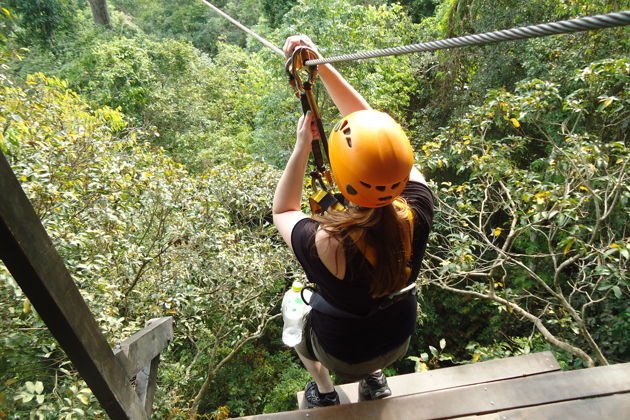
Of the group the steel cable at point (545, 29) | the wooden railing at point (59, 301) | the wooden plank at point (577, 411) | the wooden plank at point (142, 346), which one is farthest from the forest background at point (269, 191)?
the steel cable at point (545, 29)

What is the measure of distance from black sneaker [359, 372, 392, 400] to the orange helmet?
1.09 meters

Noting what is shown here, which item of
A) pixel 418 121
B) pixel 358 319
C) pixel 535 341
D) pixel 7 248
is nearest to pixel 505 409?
pixel 358 319

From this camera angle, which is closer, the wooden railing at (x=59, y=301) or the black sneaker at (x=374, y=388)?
the wooden railing at (x=59, y=301)

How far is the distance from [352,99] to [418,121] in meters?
7.82

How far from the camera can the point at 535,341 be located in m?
4.92

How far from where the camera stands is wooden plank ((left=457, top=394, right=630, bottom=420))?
1.56 meters

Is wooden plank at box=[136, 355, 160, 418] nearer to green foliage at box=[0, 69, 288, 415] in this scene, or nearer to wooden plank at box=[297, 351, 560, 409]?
green foliage at box=[0, 69, 288, 415]

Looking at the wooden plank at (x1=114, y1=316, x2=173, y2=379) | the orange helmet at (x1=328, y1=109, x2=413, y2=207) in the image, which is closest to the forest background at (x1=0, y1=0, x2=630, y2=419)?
the wooden plank at (x1=114, y1=316, x2=173, y2=379)

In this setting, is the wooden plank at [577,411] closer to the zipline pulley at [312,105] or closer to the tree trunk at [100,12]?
the zipline pulley at [312,105]

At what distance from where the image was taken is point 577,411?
1581 mm

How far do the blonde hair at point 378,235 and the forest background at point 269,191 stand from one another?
1.55 m

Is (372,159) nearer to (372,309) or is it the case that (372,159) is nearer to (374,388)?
(372,309)

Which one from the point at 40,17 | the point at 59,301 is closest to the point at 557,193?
the point at 59,301

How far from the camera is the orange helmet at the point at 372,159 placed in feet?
3.45
